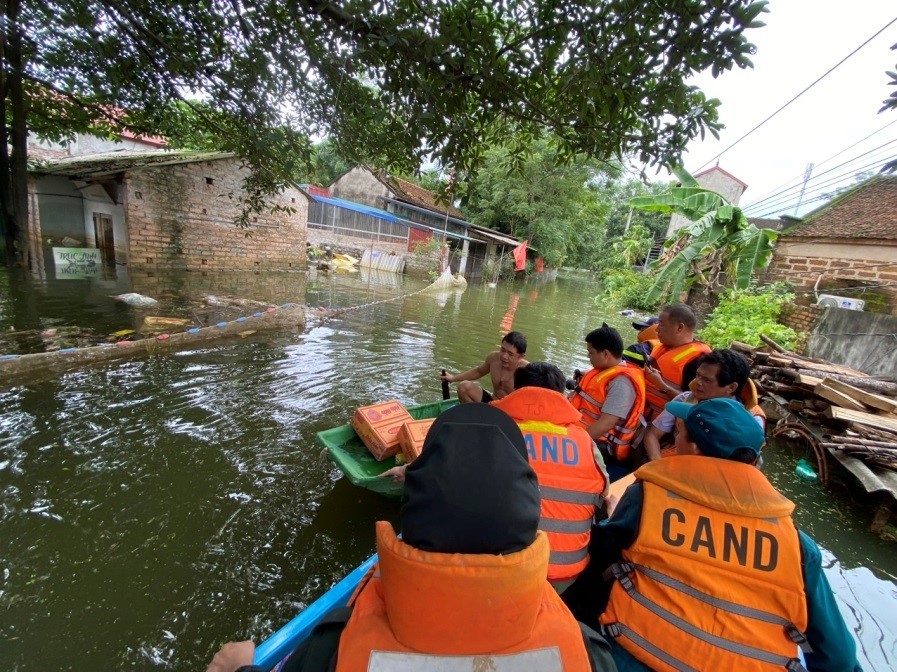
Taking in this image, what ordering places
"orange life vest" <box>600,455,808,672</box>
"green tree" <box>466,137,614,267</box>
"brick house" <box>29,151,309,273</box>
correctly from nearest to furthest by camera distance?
"orange life vest" <box>600,455,808,672</box>
"brick house" <box>29,151,309,273</box>
"green tree" <box>466,137,614,267</box>

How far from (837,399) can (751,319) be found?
478 cm

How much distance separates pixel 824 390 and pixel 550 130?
16.9ft

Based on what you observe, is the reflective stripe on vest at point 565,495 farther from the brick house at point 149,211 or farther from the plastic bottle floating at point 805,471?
the brick house at point 149,211

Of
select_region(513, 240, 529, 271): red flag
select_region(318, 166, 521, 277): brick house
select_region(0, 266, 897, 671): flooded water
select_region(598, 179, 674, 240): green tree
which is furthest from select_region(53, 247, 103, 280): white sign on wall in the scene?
select_region(598, 179, 674, 240): green tree

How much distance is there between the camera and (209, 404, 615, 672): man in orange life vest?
2.89 feet

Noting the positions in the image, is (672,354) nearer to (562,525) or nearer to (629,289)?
(562,525)

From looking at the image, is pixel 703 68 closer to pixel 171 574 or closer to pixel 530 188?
pixel 171 574

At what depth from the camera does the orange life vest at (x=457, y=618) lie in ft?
2.88

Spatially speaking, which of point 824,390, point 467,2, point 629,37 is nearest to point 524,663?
point 629,37

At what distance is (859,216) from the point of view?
34.3 feet

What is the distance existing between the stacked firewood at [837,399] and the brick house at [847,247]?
384 centimetres

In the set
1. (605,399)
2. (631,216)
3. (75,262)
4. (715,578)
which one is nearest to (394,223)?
(75,262)

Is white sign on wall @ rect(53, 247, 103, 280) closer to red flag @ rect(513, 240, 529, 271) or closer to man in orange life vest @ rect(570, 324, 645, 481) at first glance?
man in orange life vest @ rect(570, 324, 645, 481)

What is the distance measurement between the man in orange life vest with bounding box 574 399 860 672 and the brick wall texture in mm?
13360
